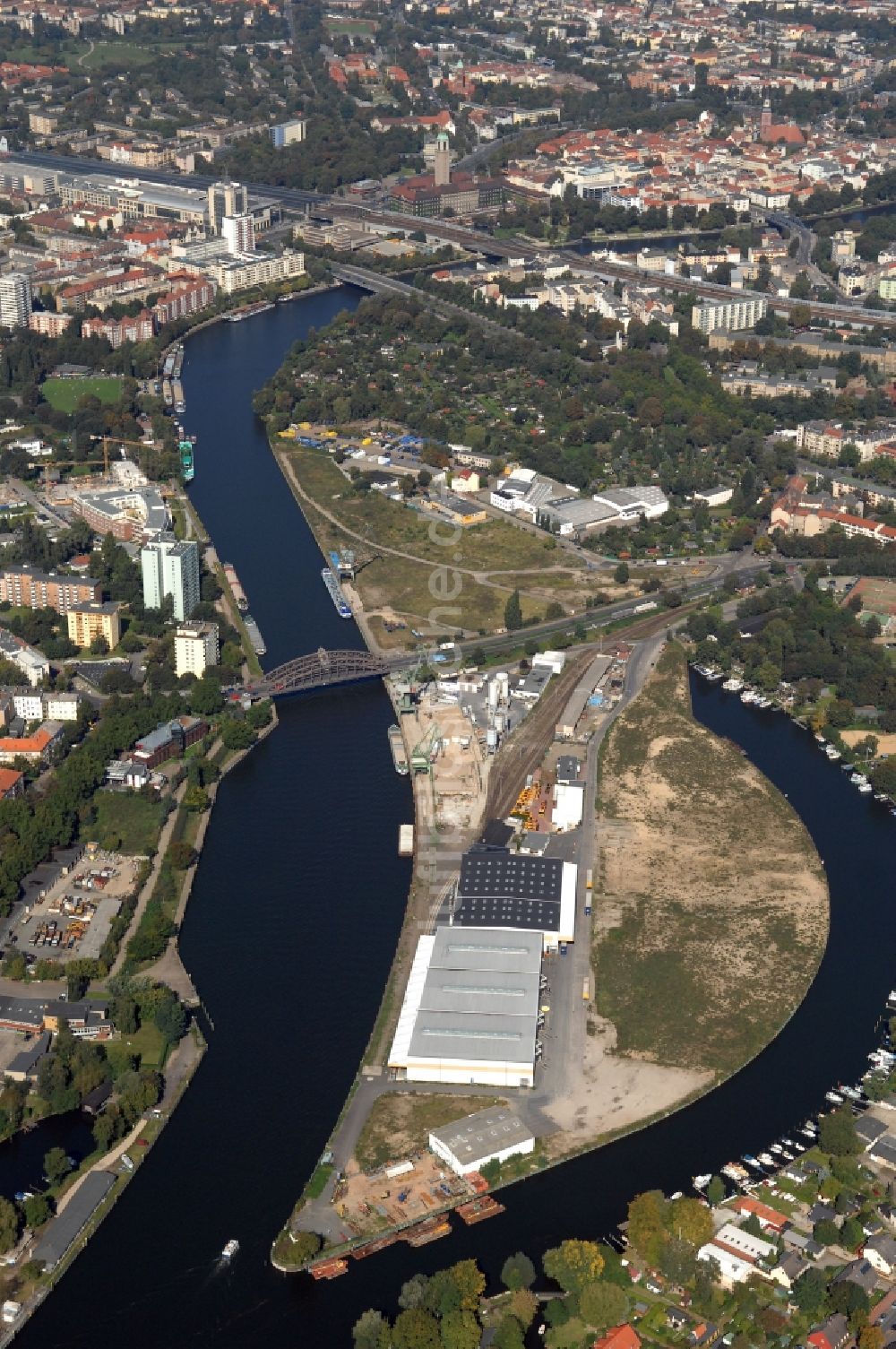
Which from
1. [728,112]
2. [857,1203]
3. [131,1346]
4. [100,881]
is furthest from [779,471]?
[728,112]

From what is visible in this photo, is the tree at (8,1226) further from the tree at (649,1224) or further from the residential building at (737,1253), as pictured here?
the residential building at (737,1253)

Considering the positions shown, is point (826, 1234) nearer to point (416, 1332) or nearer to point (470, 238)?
point (416, 1332)

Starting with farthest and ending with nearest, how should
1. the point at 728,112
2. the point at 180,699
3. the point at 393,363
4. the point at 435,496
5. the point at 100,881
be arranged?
1. the point at 728,112
2. the point at 393,363
3. the point at 435,496
4. the point at 180,699
5. the point at 100,881

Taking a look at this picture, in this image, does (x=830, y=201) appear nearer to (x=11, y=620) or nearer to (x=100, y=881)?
(x=11, y=620)

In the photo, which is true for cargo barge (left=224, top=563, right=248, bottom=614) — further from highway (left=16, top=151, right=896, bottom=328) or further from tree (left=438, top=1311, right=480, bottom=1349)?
highway (left=16, top=151, right=896, bottom=328)

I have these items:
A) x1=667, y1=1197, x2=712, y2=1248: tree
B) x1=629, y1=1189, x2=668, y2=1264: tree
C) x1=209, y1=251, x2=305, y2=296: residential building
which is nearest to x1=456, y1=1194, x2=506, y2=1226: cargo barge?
x1=629, y1=1189, x2=668, y2=1264: tree
